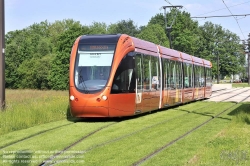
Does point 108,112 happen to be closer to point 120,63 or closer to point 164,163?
point 120,63

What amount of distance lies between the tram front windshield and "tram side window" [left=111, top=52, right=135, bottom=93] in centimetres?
38

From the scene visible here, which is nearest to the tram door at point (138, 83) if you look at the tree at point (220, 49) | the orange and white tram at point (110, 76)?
the orange and white tram at point (110, 76)

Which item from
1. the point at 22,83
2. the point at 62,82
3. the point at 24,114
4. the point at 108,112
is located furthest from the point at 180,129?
the point at 22,83

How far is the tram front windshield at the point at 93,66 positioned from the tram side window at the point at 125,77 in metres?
0.38

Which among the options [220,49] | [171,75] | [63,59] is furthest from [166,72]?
[220,49]

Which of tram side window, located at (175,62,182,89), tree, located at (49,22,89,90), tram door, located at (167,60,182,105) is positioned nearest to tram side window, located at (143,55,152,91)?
tram door, located at (167,60,182,105)

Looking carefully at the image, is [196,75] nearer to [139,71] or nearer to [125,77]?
[139,71]

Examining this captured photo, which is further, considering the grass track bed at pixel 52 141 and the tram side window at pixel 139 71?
the tram side window at pixel 139 71

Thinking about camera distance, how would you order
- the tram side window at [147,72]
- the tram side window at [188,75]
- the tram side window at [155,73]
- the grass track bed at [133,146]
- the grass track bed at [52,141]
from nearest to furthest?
the grass track bed at [133,146] → the grass track bed at [52,141] → the tram side window at [147,72] → the tram side window at [155,73] → the tram side window at [188,75]

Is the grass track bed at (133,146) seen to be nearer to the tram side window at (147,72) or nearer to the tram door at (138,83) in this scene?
the tram door at (138,83)

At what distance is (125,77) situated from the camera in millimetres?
14797

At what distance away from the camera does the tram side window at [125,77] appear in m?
14.4

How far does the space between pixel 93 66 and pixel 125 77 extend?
3.98 feet

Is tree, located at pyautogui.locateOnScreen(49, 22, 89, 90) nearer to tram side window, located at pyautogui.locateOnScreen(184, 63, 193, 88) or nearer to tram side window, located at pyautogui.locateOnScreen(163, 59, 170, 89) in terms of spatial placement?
Answer: tram side window, located at pyautogui.locateOnScreen(184, 63, 193, 88)
